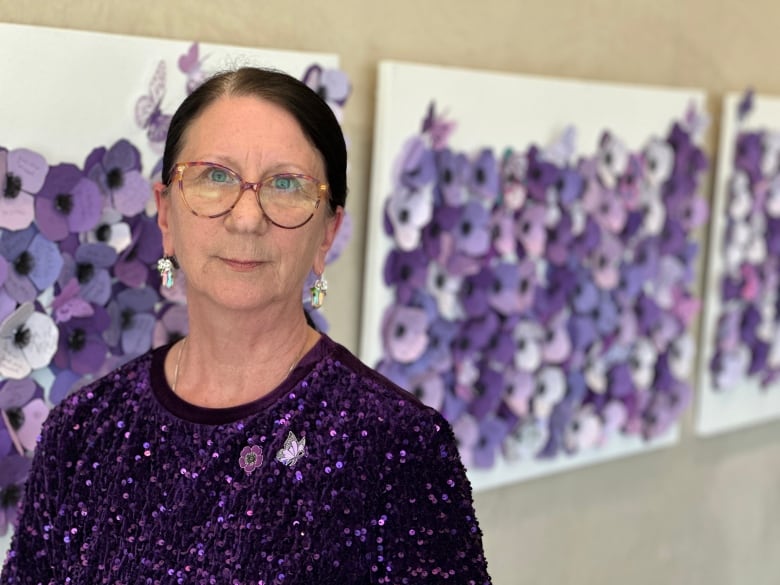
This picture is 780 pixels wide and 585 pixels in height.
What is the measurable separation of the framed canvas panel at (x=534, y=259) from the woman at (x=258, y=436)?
54 cm

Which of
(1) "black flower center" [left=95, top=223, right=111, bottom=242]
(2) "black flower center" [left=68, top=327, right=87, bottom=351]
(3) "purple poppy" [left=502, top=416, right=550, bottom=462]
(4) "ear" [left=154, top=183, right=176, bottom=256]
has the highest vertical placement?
(4) "ear" [left=154, top=183, right=176, bottom=256]

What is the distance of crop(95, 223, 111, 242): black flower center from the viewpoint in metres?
1.24

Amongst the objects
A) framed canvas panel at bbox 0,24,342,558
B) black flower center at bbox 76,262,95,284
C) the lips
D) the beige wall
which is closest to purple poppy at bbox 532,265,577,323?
the beige wall

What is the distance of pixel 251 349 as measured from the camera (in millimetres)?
995

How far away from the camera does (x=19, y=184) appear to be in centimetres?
116

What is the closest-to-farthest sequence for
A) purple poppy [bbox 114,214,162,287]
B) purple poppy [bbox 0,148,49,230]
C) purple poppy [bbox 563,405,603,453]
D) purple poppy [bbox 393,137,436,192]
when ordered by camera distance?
purple poppy [bbox 0,148,49,230] → purple poppy [bbox 114,214,162,287] → purple poppy [bbox 393,137,436,192] → purple poppy [bbox 563,405,603,453]

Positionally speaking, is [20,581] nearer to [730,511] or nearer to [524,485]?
[524,485]

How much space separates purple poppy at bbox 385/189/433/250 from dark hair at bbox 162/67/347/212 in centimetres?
54

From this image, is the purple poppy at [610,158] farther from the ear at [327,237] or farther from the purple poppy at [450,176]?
the ear at [327,237]

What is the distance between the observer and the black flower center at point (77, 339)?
48.8 inches

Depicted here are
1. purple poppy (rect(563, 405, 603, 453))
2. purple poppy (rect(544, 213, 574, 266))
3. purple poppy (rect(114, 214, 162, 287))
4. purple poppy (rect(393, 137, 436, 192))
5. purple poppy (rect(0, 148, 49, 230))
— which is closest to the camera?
purple poppy (rect(0, 148, 49, 230))

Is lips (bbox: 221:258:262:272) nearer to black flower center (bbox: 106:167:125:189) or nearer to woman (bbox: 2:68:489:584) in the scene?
woman (bbox: 2:68:489:584)

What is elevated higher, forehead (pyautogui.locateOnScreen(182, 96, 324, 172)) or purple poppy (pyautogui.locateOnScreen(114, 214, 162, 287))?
forehead (pyautogui.locateOnScreen(182, 96, 324, 172))

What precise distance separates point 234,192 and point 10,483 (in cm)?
52
